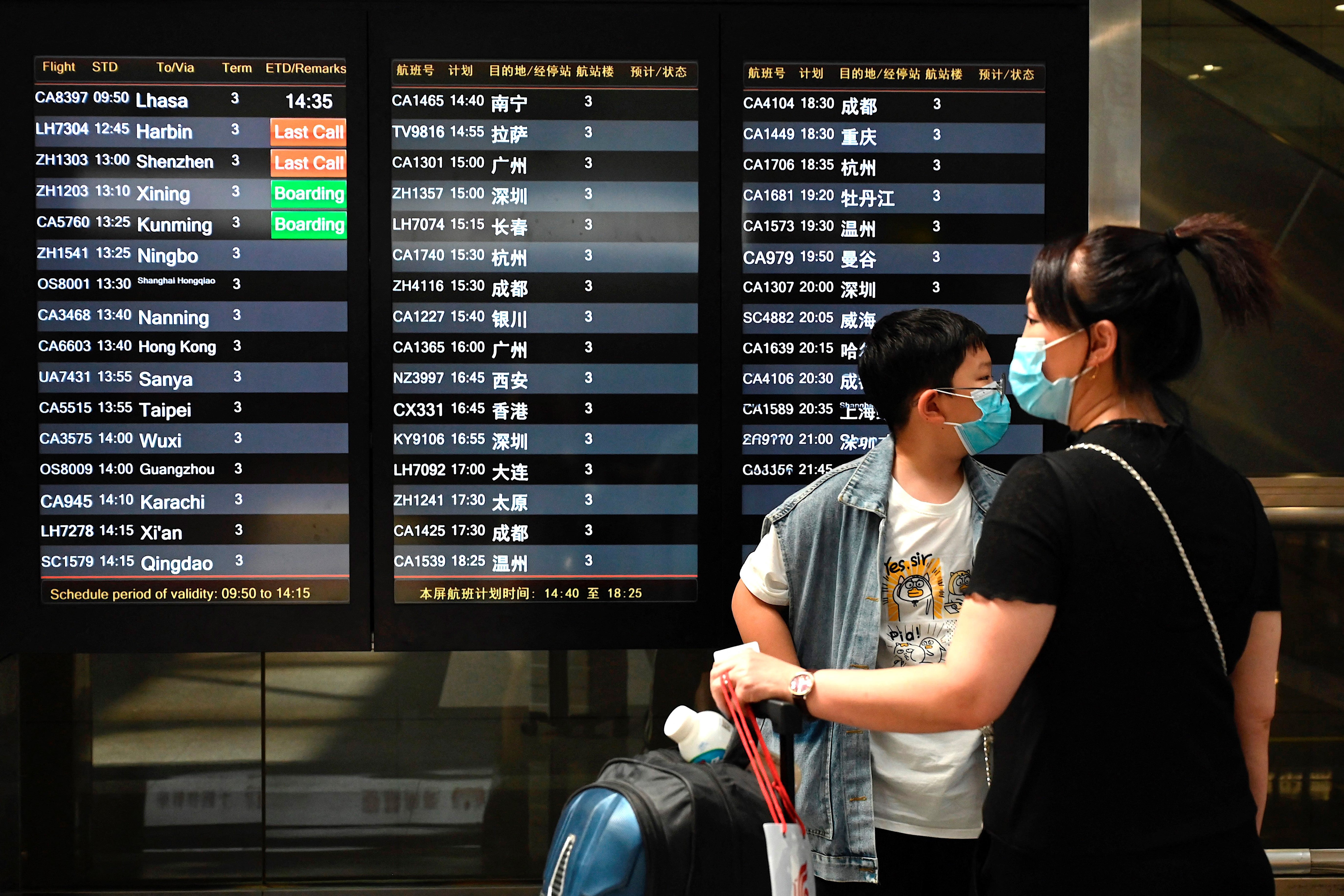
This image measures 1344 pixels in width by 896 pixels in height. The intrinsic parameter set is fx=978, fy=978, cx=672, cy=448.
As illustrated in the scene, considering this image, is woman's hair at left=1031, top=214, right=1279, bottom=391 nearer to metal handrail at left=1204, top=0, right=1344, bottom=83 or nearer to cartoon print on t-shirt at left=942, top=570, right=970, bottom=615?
cartoon print on t-shirt at left=942, top=570, right=970, bottom=615

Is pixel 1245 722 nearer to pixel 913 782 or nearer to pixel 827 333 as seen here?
pixel 913 782

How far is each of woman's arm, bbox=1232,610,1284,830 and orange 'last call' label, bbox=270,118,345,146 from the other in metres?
2.47

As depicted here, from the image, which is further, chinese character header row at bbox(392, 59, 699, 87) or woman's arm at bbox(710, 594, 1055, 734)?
chinese character header row at bbox(392, 59, 699, 87)

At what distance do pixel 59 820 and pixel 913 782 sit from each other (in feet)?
11.2

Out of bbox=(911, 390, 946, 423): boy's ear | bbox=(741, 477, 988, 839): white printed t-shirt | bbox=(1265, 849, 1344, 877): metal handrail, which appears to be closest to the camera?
bbox=(741, 477, 988, 839): white printed t-shirt

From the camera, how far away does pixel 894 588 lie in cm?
198

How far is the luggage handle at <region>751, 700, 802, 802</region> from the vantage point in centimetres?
157

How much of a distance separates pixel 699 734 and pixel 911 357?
88cm

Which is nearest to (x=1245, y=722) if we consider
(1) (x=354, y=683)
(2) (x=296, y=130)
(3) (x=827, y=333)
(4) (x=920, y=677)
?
(4) (x=920, y=677)

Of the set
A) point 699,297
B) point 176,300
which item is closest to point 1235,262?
point 699,297

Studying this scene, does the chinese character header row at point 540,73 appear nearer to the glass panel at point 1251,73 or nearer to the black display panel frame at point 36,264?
the black display panel frame at point 36,264

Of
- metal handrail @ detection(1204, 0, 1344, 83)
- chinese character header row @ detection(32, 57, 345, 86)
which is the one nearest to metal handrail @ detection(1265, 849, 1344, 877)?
metal handrail @ detection(1204, 0, 1344, 83)

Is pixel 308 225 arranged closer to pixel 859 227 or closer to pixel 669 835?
pixel 859 227

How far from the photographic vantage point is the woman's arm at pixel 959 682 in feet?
4.53
